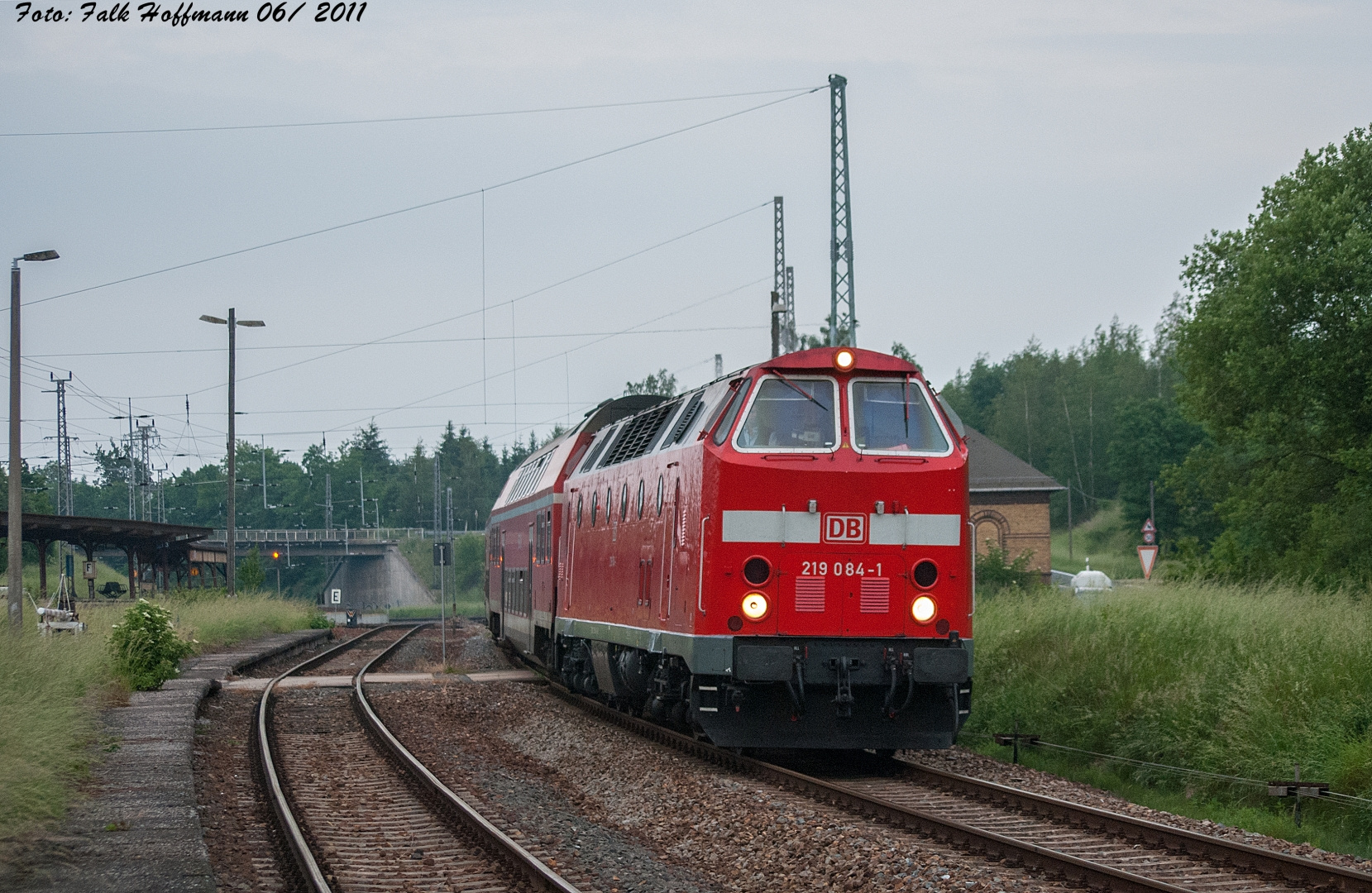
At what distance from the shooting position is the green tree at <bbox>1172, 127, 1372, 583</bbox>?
28922mm

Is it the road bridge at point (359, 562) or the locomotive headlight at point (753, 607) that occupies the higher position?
the locomotive headlight at point (753, 607)

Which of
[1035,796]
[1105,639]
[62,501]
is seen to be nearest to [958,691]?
[1035,796]

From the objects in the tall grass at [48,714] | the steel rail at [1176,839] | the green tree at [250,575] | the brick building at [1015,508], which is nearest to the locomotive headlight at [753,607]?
the steel rail at [1176,839]

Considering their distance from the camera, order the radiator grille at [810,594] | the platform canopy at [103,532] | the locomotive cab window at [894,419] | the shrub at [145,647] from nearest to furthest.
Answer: the radiator grille at [810,594] < the locomotive cab window at [894,419] < the shrub at [145,647] < the platform canopy at [103,532]

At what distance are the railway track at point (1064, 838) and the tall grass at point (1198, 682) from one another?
6.41 ft

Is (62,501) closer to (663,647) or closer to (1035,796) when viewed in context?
(663,647)

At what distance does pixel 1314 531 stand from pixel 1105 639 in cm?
1740

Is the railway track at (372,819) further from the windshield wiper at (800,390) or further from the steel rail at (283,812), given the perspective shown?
the windshield wiper at (800,390)

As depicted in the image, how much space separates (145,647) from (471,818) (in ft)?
43.9

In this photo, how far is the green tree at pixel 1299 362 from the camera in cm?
2892

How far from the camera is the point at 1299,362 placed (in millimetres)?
29719

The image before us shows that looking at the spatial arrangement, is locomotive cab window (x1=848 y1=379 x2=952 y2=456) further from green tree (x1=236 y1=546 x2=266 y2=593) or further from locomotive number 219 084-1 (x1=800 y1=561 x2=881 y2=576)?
green tree (x1=236 y1=546 x2=266 y2=593)

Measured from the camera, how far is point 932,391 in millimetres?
12828

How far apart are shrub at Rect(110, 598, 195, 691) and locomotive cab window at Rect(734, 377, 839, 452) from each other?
1282cm
